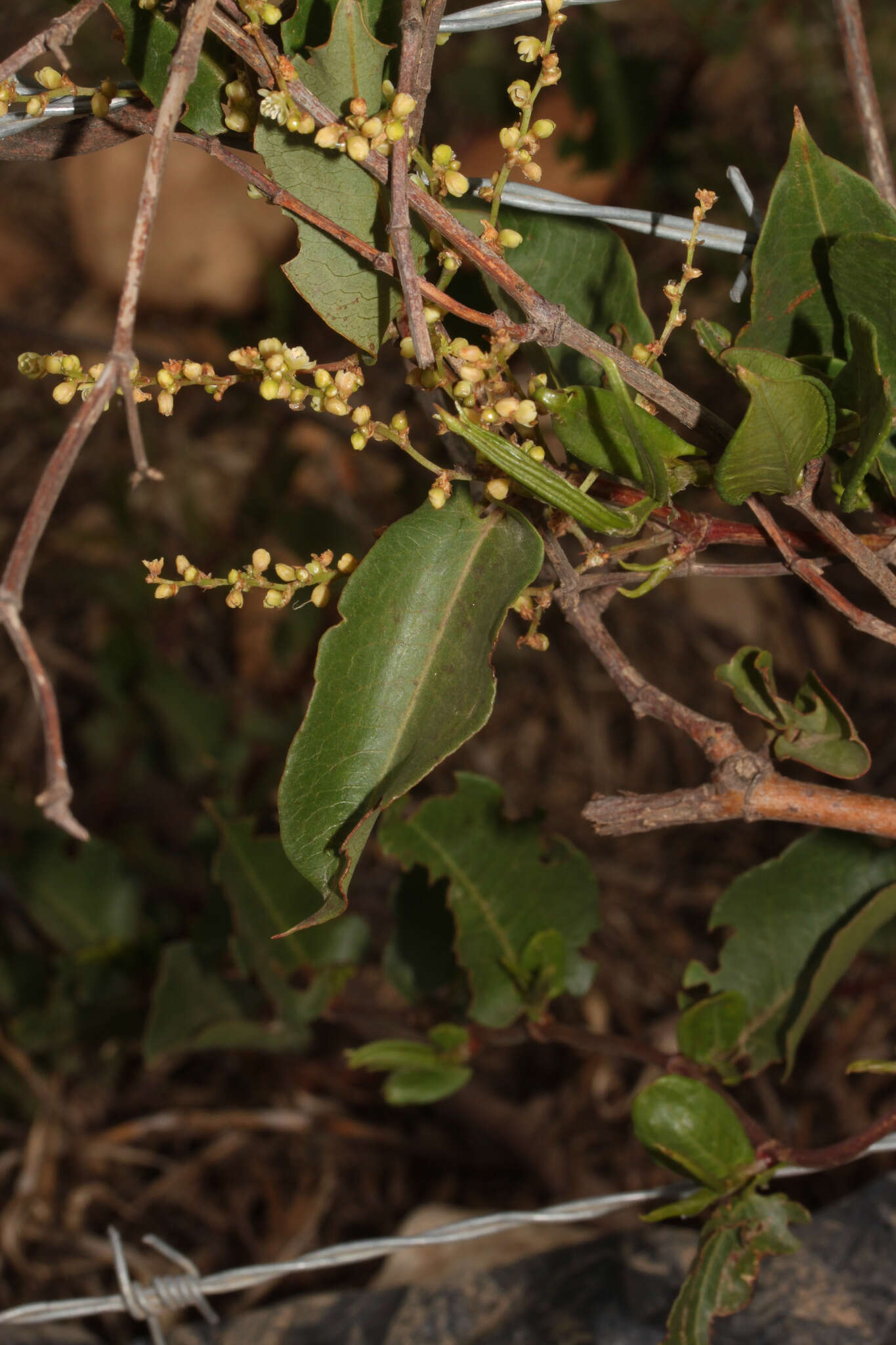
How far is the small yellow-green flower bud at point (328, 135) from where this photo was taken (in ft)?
1.81

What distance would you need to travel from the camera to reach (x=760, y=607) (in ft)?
7.56

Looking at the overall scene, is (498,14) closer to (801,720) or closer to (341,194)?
(341,194)

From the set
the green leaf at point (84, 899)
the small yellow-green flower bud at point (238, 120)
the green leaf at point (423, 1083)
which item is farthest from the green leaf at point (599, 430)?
the green leaf at point (84, 899)

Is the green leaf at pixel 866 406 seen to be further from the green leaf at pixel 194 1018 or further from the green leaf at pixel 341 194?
the green leaf at pixel 194 1018

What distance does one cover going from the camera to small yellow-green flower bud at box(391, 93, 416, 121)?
0.54 m

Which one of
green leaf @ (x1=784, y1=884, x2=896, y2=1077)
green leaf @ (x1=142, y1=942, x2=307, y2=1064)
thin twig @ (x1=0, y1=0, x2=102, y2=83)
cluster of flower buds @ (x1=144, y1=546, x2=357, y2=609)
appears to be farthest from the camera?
green leaf @ (x1=142, y1=942, x2=307, y2=1064)

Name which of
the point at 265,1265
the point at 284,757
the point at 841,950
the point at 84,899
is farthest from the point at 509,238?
the point at 284,757

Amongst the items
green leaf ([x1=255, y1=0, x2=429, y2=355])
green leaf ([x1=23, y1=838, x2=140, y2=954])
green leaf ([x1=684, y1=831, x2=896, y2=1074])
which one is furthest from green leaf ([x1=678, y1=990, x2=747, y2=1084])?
green leaf ([x1=23, y1=838, x2=140, y2=954])

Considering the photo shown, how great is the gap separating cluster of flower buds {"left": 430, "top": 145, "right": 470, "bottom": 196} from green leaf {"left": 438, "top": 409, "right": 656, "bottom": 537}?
0.13 meters

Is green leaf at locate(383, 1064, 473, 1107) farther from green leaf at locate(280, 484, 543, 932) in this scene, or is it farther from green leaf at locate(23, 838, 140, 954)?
green leaf at locate(23, 838, 140, 954)

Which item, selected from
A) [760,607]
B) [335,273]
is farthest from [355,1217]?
[335,273]

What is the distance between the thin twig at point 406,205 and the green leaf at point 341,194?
24mm

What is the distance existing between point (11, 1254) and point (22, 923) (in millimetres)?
501

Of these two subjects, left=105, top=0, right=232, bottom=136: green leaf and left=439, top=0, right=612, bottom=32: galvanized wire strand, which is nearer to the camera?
left=105, top=0, right=232, bottom=136: green leaf
